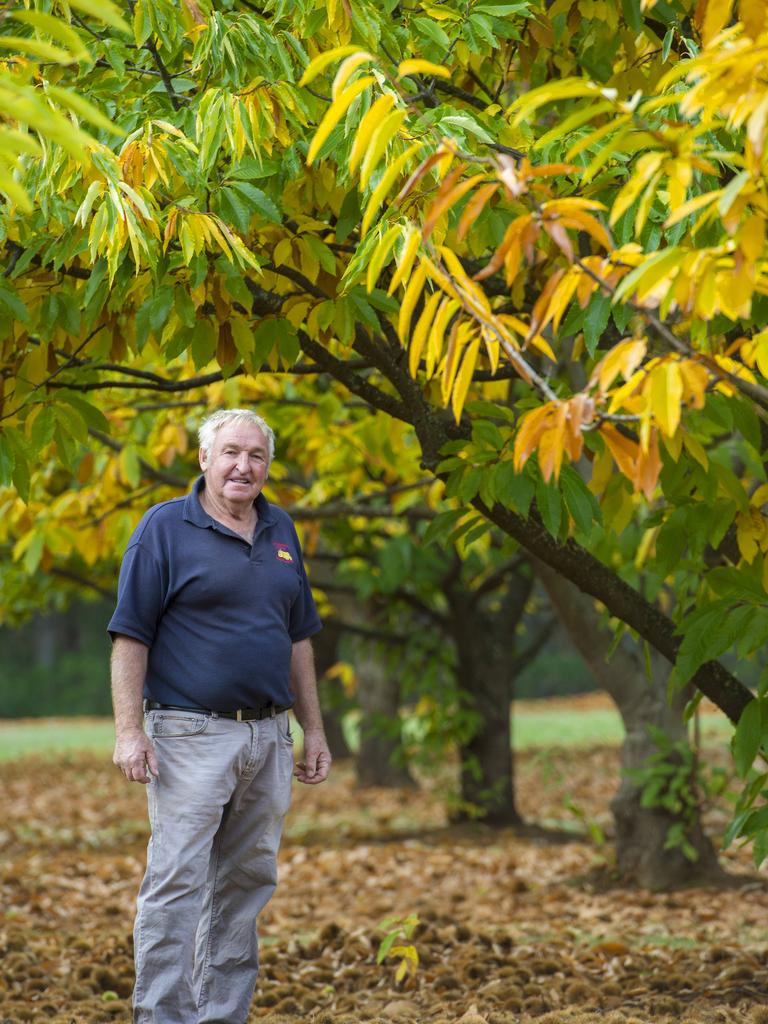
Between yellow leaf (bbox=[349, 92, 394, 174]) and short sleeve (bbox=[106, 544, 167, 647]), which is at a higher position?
yellow leaf (bbox=[349, 92, 394, 174])

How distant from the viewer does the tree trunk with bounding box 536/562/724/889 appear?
6.73m

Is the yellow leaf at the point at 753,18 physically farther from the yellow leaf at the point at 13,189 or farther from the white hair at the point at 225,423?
the white hair at the point at 225,423

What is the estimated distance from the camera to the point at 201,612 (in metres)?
3.39

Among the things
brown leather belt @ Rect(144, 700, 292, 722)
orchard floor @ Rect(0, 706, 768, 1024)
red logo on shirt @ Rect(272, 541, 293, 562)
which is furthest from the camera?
orchard floor @ Rect(0, 706, 768, 1024)

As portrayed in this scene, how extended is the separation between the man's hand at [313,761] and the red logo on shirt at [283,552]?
1.87 feet

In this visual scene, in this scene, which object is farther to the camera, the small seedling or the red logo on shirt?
the small seedling

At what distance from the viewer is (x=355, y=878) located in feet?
24.1

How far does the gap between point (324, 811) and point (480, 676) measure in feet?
8.37

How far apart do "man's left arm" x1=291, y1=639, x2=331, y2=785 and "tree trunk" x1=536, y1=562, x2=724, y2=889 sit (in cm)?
307

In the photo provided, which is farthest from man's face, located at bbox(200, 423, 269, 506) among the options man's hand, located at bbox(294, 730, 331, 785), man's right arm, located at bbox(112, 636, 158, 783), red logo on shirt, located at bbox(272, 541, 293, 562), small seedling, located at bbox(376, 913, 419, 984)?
small seedling, located at bbox(376, 913, 419, 984)

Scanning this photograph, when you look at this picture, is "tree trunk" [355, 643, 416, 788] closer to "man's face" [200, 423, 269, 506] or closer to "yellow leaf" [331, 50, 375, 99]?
"man's face" [200, 423, 269, 506]

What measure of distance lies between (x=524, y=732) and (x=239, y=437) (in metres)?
17.3

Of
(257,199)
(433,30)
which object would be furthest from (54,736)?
(433,30)

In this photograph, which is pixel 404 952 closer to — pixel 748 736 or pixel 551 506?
pixel 748 736
